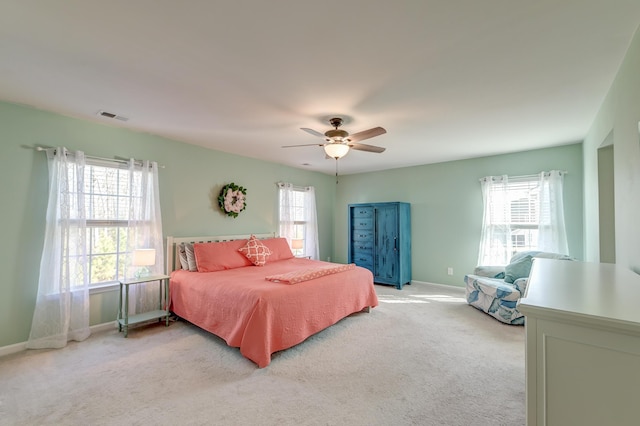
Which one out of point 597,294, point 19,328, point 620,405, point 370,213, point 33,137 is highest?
point 33,137

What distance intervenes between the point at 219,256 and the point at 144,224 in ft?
3.45

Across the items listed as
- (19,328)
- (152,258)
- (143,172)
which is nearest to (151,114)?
(143,172)

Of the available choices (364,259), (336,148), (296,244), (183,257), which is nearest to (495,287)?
(364,259)

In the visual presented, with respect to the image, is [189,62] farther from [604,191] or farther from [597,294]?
[604,191]

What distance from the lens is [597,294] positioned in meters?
1.19

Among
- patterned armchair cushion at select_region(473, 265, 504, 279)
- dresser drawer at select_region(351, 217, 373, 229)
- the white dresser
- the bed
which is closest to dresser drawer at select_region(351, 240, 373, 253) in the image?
dresser drawer at select_region(351, 217, 373, 229)

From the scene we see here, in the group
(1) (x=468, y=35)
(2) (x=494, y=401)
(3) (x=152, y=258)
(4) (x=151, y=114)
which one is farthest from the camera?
(3) (x=152, y=258)

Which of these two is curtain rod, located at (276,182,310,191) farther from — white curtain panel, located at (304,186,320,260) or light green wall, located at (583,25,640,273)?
light green wall, located at (583,25,640,273)

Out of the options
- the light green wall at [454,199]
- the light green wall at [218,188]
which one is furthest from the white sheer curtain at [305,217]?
the light green wall at [454,199]

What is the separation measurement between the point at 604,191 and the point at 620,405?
9.67ft

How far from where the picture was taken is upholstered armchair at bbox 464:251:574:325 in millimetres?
3543

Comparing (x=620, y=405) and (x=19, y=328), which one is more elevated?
(x=620, y=405)

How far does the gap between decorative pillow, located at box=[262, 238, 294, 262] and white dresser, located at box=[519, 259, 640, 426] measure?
4048 millimetres

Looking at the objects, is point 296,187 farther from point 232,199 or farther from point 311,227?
point 232,199
